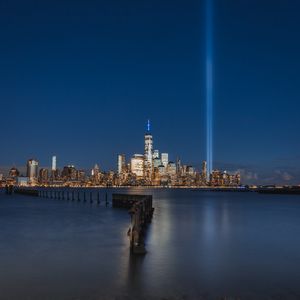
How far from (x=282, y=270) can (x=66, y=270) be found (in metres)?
8.32

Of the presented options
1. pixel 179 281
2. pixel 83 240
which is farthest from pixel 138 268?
pixel 83 240

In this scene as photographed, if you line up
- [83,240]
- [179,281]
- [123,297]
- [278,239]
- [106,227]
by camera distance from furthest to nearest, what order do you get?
[106,227] < [278,239] < [83,240] < [179,281] < [123,297]

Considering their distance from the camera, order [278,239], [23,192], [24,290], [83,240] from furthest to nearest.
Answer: [23,192] < [278,239] < [83,240] < [24,290]

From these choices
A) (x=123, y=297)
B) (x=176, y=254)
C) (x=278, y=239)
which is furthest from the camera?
(x=278, y=239)

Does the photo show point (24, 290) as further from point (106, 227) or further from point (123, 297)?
point (106, 227)

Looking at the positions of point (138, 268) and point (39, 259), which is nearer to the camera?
point (138, 268)

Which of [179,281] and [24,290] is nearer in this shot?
[24,290]

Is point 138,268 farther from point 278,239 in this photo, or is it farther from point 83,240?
point 278,239

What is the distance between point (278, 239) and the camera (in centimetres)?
2602

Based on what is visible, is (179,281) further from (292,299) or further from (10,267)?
(10,267)

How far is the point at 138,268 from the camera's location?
15586mm

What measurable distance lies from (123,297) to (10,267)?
6.29 meters

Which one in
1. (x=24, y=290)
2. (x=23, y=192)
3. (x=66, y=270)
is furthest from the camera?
(x=23, y=192)

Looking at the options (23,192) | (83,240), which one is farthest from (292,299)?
(23,192)
